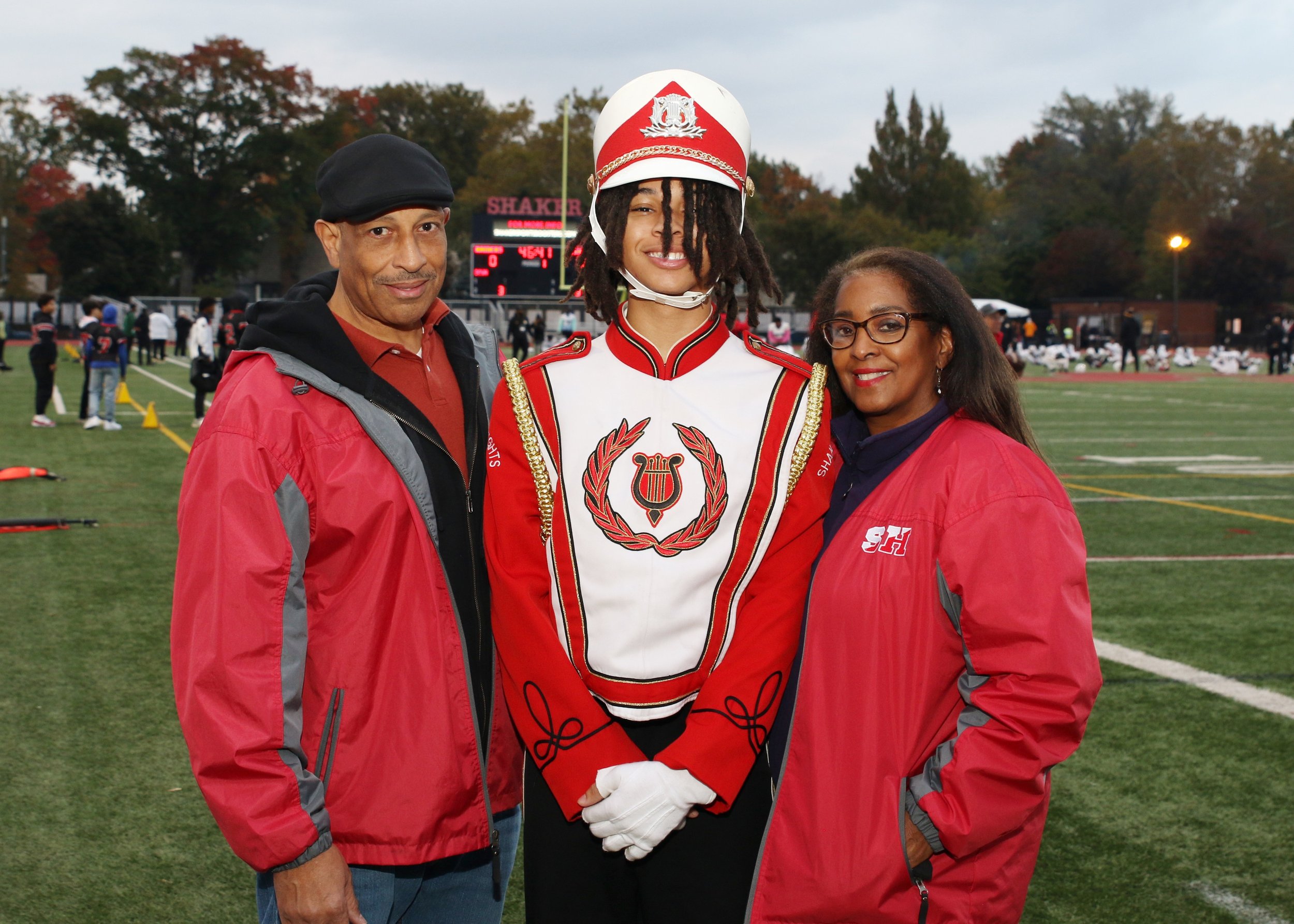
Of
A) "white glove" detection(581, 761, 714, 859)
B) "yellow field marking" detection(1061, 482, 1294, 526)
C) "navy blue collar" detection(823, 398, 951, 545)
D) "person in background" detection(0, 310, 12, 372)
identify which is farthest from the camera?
"person in background" detection(0, 310, 12, 372)

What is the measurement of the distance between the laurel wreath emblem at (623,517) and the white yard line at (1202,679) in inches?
146

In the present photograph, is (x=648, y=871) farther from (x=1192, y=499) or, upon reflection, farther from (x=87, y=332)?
(x=87, y=332)

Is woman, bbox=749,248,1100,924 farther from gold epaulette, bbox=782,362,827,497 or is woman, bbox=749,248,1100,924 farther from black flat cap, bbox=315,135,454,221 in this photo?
black flat cap, bbox=315,135,454,221

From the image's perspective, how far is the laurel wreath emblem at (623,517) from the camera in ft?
6.59

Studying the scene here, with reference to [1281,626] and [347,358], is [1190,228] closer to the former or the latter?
[1281,626]

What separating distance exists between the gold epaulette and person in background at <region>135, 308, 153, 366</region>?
104ft

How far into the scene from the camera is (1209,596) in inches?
260

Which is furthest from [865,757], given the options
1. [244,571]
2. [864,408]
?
[244,571]

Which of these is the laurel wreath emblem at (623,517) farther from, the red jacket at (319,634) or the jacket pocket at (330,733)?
the jacket pocket at (330,733)

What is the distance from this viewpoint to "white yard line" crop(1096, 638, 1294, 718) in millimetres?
4793

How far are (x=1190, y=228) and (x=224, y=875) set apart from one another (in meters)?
66.4

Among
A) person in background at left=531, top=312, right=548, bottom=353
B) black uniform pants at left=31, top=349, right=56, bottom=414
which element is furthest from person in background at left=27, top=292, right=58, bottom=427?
person in background at left=531, top=312, right=548, bottom=353

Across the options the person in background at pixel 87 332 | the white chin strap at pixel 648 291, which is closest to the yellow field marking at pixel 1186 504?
the white chin strap at pixel 648 291

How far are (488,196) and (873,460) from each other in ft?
228
